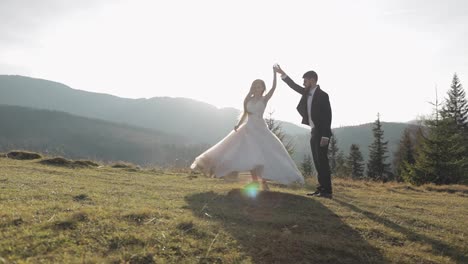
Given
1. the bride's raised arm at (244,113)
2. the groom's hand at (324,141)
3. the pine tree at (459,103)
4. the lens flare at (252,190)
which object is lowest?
the lens flare at (252,190)

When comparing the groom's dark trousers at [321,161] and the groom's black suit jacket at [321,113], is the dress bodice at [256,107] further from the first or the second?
the groom's dark trousers at [321,161]

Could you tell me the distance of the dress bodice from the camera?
9.62m

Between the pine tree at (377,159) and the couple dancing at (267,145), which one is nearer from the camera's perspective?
the couple dancing at (267,145)

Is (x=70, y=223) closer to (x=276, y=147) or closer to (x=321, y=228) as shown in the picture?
(x=321, y=228)

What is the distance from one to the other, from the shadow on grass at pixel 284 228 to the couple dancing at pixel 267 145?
656mm

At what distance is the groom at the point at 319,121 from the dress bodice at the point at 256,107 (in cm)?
89

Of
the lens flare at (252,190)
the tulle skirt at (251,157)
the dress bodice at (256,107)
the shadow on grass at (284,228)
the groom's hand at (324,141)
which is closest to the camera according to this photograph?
the shadow on grass at (284,228)

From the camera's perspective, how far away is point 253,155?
897 cm

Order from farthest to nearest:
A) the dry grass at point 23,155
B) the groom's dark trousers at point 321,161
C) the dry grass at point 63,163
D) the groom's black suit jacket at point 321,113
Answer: the dry grass at point 23,155
the dry grass at point 63,163
the groom's dark trousers at point 321,161
the groom's black suit jacket at point 321,113

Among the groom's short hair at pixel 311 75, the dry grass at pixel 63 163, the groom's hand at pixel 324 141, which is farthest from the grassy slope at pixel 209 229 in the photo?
the dry grass at pixel 63 163

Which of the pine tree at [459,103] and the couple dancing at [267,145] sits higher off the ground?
the pine tree at [459,103]

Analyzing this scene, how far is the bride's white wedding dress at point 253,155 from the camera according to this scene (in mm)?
8875

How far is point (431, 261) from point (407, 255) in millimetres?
298

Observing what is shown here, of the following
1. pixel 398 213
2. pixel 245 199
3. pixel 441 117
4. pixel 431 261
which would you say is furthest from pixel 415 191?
pixel 441 117
